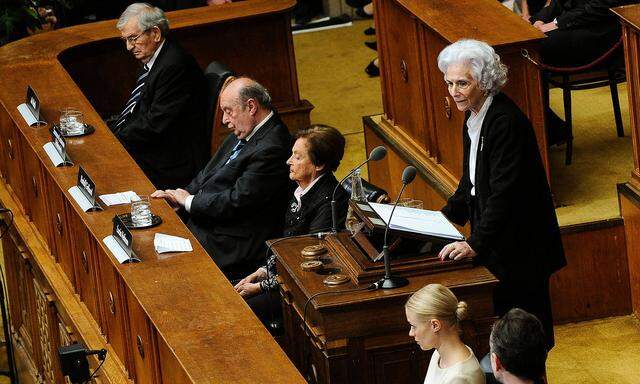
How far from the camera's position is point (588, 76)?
6.88 metres

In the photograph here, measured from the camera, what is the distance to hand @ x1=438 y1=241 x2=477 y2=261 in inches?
177

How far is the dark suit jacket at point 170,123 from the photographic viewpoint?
687 cm

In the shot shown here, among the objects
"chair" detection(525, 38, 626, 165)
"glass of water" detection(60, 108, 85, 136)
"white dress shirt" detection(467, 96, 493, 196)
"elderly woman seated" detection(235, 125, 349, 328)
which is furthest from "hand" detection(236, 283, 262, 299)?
"chair" detection(525, 38, 626, 165)

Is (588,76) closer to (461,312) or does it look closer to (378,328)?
(378,328)

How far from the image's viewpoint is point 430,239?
4496mm

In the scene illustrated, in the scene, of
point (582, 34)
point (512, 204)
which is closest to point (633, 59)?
point (582, 34)

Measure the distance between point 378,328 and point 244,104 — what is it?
161cm

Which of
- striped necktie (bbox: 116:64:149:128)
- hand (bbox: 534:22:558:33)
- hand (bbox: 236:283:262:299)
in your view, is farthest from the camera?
striped necktie (bbox: 116:64:149:128)

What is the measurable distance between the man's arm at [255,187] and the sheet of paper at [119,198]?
13.9 inches

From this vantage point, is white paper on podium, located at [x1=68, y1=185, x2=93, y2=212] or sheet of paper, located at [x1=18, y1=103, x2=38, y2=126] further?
sheet of paper, located at [x1=18, y1=103, x2=38, y2=126]

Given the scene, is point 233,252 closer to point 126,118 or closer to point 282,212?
point 282,212

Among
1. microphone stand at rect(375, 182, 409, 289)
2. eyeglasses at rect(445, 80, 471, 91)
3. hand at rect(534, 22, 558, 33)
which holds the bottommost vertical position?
hand at rect(534, 22, 558, 33)

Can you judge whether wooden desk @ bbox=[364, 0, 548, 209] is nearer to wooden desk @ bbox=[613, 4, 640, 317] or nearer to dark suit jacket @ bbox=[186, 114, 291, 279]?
wooden desk @ bbox=[613, 4, 640, 317]

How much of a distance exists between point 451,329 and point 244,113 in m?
1.90
